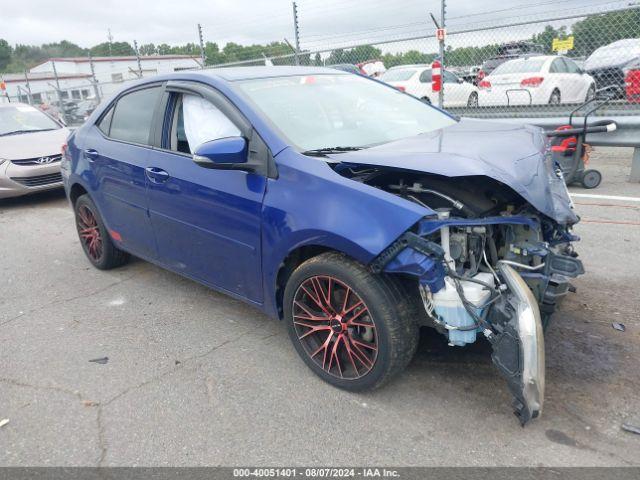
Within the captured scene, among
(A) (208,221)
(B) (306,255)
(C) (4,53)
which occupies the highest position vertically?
(C) (4,53)

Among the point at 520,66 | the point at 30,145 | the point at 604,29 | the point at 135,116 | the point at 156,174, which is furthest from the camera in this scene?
the point at 520,66

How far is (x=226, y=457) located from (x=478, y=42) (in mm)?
8350

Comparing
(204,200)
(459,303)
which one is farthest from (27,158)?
(459,303)

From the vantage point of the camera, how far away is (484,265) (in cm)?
270

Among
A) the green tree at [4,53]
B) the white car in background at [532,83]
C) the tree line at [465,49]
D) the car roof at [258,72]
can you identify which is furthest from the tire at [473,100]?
the green tree at [4,53]

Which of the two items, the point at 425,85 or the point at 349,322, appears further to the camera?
the point at 425,85

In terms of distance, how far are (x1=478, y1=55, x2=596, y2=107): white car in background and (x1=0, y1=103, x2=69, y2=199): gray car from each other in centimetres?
828

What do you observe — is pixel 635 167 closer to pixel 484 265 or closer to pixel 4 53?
pixel 484 265

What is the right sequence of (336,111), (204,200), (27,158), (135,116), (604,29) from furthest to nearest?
(604,29) → (27,158) → (135,116) → (336,111) → (204,200)

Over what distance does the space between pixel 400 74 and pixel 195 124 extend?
36.5 feet

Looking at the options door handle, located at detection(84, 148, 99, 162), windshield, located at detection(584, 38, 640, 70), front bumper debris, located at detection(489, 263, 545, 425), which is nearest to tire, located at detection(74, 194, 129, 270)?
door handle, located at detection(84, 148, 99, 162)

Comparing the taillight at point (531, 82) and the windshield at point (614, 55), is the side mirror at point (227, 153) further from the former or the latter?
the taillight at point (531, 82)

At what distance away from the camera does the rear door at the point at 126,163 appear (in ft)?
12.7

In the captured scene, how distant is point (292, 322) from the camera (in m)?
3.02
